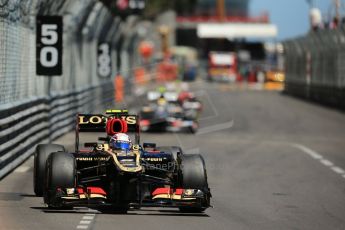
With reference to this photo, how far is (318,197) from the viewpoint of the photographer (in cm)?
1513

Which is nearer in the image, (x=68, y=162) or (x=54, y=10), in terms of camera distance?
(x=68, y=162)

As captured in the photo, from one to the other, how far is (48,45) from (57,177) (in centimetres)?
1048

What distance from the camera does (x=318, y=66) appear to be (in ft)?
162

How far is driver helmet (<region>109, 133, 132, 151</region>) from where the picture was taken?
13.1 m

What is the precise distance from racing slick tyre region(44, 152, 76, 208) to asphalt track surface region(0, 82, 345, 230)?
0.16 m

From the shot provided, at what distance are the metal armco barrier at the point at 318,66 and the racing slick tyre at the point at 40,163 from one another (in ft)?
94.9

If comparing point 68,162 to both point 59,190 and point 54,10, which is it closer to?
point 59,190

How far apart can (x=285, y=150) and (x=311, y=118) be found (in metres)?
14.0

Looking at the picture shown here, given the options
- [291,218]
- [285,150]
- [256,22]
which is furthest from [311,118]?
[256,22]

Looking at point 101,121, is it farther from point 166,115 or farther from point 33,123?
point 166,115

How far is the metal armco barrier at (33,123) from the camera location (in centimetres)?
1714

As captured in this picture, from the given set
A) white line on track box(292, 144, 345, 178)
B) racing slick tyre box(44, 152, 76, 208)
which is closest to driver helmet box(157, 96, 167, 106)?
white line on track box(292, 144, 345, 178)

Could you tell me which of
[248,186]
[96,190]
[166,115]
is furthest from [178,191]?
[166,115]

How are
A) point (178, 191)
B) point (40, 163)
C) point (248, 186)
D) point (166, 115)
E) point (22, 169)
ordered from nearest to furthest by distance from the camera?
1. point (178, 191)
2. point (40, 163)
3. point (248, 186)
4. point (22, 169)
5. point (166, 115)
